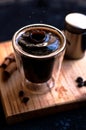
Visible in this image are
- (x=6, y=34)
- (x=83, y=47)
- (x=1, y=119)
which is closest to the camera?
(x=1, y=119)

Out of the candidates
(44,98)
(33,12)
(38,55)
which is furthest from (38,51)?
(33,12)

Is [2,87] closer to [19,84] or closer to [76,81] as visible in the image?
[19,84]

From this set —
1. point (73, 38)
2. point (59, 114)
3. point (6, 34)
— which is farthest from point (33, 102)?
point (6, 34)

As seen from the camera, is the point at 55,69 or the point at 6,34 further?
the point at 6,34

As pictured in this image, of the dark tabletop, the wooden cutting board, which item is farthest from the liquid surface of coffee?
the dark tabletop

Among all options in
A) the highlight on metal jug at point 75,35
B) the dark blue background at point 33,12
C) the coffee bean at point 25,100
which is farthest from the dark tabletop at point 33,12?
A: the coffee bean at point 25,100

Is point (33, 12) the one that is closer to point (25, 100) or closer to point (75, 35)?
point (75, 35)

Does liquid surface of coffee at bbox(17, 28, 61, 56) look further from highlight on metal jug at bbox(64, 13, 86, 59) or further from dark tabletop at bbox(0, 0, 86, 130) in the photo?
dark tabletop at bbox(0, 0, 86, 130)

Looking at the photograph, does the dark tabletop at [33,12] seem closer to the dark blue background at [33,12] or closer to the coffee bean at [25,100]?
the dark blue background at [33,12]
